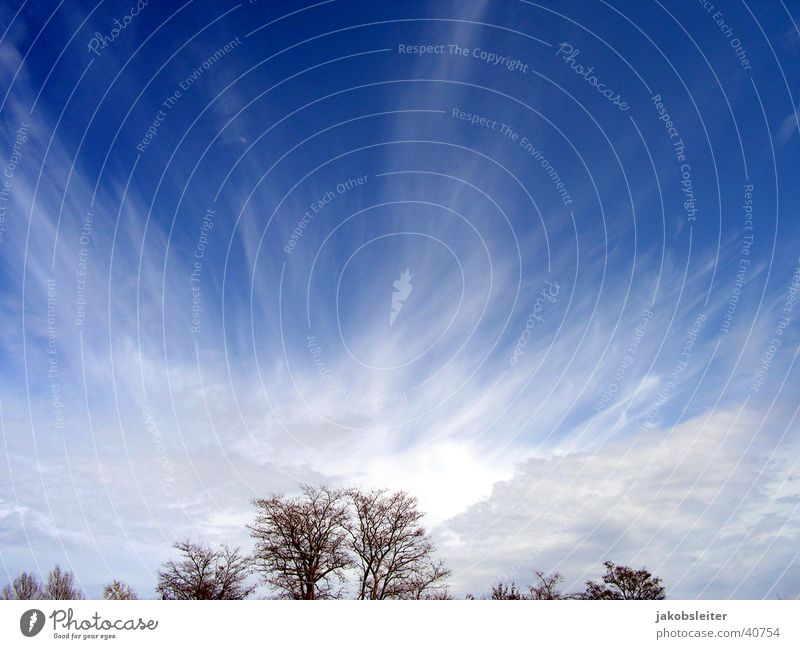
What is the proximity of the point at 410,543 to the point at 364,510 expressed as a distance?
6247 millimetres

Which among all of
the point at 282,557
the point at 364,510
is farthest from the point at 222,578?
the point at 364,510

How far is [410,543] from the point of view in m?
62.1

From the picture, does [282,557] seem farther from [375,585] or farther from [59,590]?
[59,590]

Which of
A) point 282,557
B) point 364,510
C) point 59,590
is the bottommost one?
point 59,590
